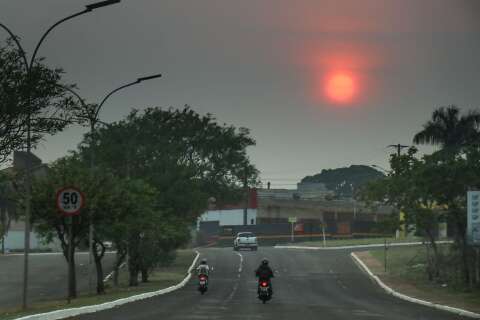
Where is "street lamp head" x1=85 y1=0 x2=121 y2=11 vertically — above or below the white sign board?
above

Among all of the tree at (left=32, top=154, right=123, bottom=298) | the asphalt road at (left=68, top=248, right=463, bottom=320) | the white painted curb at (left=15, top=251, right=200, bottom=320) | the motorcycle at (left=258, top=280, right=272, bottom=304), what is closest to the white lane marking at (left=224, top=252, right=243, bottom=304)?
the asphalt road at (left=68, top=248, right=463, bottom=320)

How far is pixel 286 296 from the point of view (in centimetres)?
4556

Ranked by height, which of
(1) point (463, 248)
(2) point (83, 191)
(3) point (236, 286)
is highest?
(2) point (83, 191)

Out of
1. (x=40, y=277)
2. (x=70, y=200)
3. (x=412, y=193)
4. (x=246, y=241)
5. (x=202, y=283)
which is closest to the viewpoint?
(x=70, y=200)

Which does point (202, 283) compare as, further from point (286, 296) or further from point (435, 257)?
point (435, 257)

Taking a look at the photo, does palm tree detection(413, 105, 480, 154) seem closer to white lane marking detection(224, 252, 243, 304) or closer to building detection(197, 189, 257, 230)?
white lane marking detection(224, 252, 243, 304)

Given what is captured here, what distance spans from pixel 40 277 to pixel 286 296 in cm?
2890

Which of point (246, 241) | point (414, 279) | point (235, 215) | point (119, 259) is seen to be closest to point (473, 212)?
point (414, 279)

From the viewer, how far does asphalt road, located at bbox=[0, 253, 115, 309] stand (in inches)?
2137

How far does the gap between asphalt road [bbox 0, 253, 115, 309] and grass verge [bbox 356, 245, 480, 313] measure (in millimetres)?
19322

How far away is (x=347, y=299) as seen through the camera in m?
43.2

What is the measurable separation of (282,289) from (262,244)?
62860mm

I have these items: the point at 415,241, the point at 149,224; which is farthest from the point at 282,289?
the point at 415,241

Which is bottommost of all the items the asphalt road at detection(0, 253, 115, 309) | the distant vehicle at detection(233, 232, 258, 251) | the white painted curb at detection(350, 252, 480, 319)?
the asphalt road at detection(0, 253, 115, 309)
